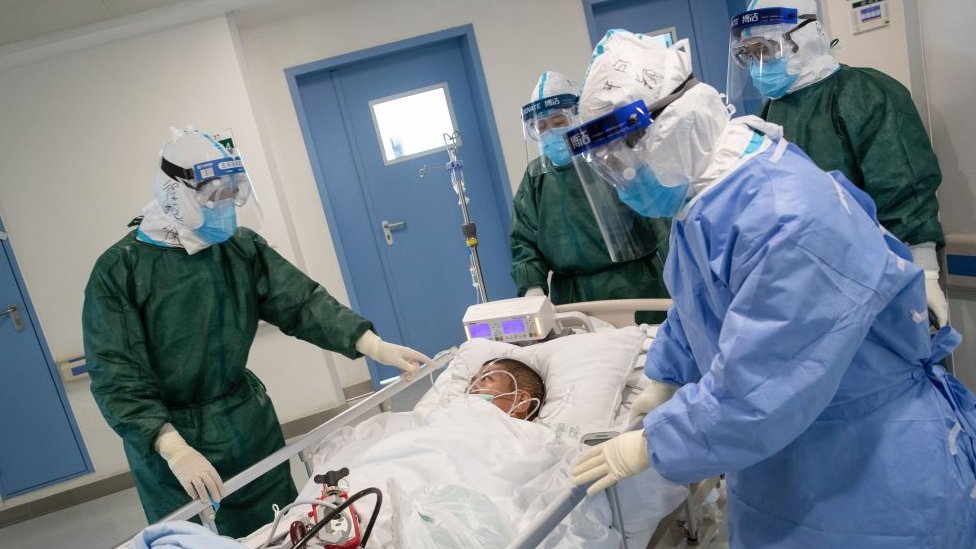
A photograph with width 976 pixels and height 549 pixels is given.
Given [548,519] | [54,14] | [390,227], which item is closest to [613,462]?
[548,519]

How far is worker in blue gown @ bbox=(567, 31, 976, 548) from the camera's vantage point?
93 cm

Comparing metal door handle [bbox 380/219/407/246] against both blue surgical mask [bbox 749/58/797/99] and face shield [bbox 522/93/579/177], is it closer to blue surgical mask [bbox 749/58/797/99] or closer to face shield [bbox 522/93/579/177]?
face shield [bbox 522/93/579/177]

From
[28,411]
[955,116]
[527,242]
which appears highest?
[955,116]

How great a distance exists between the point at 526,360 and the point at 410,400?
2.24 meters

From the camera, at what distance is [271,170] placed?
3.98 meters

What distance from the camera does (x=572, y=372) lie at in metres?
2.00

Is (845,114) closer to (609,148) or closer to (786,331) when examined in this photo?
(609,148)

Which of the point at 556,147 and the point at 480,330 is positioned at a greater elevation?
the point at 556,147

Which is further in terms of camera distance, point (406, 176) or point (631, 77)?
point (406, 176)

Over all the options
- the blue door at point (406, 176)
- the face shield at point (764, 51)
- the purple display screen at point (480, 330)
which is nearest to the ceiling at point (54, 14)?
the blue door at point (406, 176)

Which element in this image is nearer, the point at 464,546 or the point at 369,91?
the point at 464,546

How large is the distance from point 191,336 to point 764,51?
213 cm

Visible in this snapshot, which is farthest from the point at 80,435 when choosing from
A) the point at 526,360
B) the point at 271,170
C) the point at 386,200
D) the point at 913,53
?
the point at 913,53

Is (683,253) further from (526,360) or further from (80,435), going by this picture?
(80,435)
